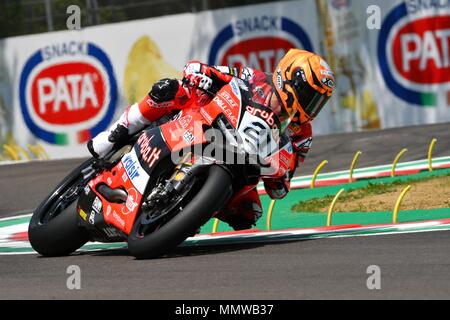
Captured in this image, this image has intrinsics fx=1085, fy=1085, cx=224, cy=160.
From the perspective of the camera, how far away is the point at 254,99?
26.6ft

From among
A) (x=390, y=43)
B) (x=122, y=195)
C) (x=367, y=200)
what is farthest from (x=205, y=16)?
(x=122, y=195)

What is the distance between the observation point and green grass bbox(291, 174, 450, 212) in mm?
12086

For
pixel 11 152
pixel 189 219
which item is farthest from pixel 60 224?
pixel 11 152

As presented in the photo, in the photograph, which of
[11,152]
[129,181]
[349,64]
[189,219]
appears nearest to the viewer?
[189,219]

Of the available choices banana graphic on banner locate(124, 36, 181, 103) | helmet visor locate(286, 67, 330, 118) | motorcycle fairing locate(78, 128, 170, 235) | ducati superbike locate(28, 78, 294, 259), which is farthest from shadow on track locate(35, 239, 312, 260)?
banana graphic on banner locate(124, 36, 181, 103)

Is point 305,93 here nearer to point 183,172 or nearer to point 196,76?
point 196,76

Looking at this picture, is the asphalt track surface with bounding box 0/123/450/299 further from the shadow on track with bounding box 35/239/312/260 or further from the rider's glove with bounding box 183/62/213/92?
the rider's glove with bounding box 183/62/213/92

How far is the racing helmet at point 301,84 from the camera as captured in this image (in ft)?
26.2

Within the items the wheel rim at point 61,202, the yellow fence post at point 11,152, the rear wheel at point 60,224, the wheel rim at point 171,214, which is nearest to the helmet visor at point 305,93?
the wheel rim at point 171,214

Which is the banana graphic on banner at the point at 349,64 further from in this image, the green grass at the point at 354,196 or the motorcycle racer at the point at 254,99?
the motorcycle racer at the point at 254,99

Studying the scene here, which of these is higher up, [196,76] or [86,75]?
[196,76]

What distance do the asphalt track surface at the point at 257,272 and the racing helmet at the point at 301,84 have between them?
3.50ft

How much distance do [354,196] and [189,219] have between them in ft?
17.6

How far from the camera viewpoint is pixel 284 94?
8047mm
